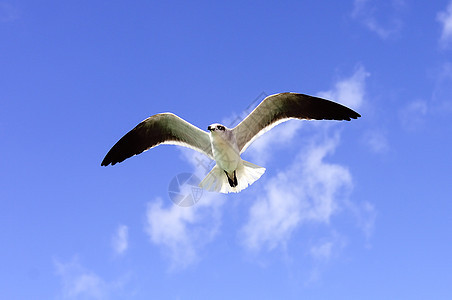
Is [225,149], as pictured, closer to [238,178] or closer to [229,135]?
[229,135]

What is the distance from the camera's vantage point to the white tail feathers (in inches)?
396

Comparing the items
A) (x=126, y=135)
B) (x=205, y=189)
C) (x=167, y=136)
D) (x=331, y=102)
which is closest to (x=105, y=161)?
(x=126, y=135)

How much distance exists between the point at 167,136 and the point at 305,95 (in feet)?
9.23

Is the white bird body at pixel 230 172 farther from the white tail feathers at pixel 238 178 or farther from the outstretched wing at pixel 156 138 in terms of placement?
the outstretched wing at pixel 156 138

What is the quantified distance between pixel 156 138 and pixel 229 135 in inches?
61.0

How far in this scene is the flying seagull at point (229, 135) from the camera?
9.71 meters

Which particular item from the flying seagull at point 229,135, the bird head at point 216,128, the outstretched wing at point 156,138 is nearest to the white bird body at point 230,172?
the flying seagull at point 229,135

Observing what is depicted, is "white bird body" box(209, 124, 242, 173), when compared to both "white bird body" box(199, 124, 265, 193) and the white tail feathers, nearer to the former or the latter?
"white bird body" box(199, 124, 265, 193)

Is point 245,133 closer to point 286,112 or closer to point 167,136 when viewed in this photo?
point 286,112

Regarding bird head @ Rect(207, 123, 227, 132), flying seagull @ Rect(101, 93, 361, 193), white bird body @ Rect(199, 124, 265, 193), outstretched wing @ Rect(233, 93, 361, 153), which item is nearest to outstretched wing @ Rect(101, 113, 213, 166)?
flying seagull @ Rect(101, 93, 361, 193)

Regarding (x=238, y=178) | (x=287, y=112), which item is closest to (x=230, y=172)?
(x=238, y=178)

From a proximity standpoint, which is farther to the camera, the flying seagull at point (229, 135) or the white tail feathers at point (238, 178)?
the white tail feathers at point (238, 178)

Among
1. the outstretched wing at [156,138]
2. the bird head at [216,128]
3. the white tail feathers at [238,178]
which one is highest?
the outstretched wing at [156,138]

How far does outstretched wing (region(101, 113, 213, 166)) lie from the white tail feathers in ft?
1.35
